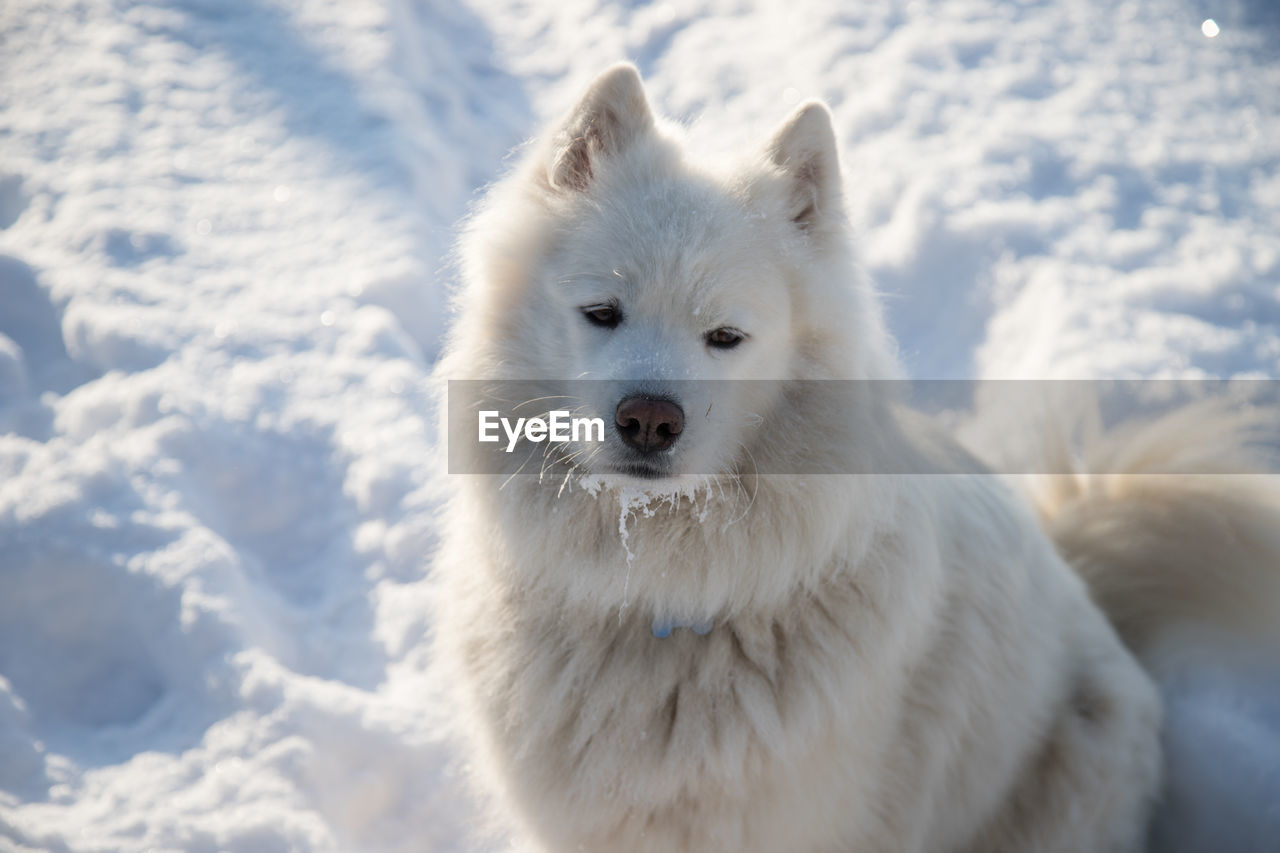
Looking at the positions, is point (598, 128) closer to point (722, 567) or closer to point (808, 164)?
point (808, 164)

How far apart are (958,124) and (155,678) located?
538 centimetres

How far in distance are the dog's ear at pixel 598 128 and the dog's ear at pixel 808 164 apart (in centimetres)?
39

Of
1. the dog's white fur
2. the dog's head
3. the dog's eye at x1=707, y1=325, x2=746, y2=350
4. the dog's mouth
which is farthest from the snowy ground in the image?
the dog's mouth

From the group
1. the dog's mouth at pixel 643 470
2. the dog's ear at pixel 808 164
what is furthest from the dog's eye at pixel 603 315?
the dog's ear at pixel 808 164

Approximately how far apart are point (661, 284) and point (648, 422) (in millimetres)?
360

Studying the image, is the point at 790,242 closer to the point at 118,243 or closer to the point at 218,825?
the point at 218,825

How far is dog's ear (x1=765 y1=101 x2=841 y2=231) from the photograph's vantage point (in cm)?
231

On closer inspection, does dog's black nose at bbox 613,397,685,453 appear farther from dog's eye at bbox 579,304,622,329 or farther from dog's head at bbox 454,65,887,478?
dog's eye at bbox 579,304,622,329

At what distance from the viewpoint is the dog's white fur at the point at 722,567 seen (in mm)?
2189

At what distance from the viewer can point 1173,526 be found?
290 centimetres

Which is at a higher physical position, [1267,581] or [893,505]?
[893,505]

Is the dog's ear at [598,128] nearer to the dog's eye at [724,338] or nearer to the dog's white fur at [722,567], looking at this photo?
the dog's white fur at [722,567]

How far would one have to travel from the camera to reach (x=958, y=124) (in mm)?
5465

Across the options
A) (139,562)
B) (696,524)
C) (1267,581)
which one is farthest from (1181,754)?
(139,562)
